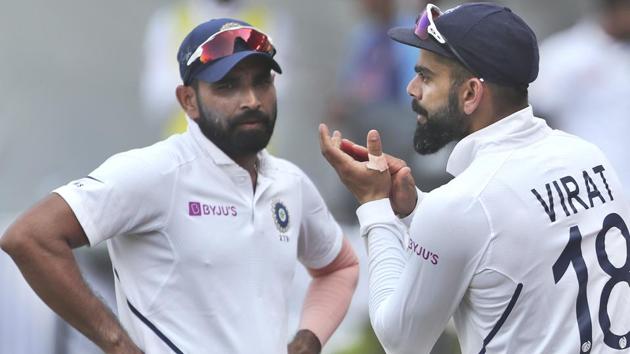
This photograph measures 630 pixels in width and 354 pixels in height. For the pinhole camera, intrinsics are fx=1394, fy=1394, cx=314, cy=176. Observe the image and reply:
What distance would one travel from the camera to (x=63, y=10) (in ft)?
33.6

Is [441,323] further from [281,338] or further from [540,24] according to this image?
[540,24]

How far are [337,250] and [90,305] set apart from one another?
1.15m

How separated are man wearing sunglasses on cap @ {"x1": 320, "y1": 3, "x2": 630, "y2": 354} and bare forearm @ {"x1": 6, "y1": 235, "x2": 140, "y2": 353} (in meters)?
0.89

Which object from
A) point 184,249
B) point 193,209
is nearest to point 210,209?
point 193,209

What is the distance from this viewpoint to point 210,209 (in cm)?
454

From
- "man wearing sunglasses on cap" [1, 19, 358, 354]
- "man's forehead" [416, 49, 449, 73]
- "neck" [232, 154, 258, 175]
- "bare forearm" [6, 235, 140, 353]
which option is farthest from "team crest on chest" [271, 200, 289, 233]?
"man's forehead" [416, 49, 449, 73]

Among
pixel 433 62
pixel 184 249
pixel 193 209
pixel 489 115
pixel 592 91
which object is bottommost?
pixel 592 91

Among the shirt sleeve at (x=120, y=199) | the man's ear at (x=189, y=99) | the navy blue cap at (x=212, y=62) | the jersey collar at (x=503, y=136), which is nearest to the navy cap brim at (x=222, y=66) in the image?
the navy blue cap at (x=212, y=62)

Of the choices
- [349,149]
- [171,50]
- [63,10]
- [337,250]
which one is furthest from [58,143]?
[349,149]

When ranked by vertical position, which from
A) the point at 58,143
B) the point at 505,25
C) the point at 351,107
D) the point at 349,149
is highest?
the point at 505,25

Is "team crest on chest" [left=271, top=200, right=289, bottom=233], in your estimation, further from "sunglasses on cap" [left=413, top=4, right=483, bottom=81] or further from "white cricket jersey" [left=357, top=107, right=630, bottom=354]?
"sunglasses on cap" [left=413, top=4, right=483, bottom=81]

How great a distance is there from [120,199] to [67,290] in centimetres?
33

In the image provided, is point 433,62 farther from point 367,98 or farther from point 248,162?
point 367,98

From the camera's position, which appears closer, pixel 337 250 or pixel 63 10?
pixel 337 250
